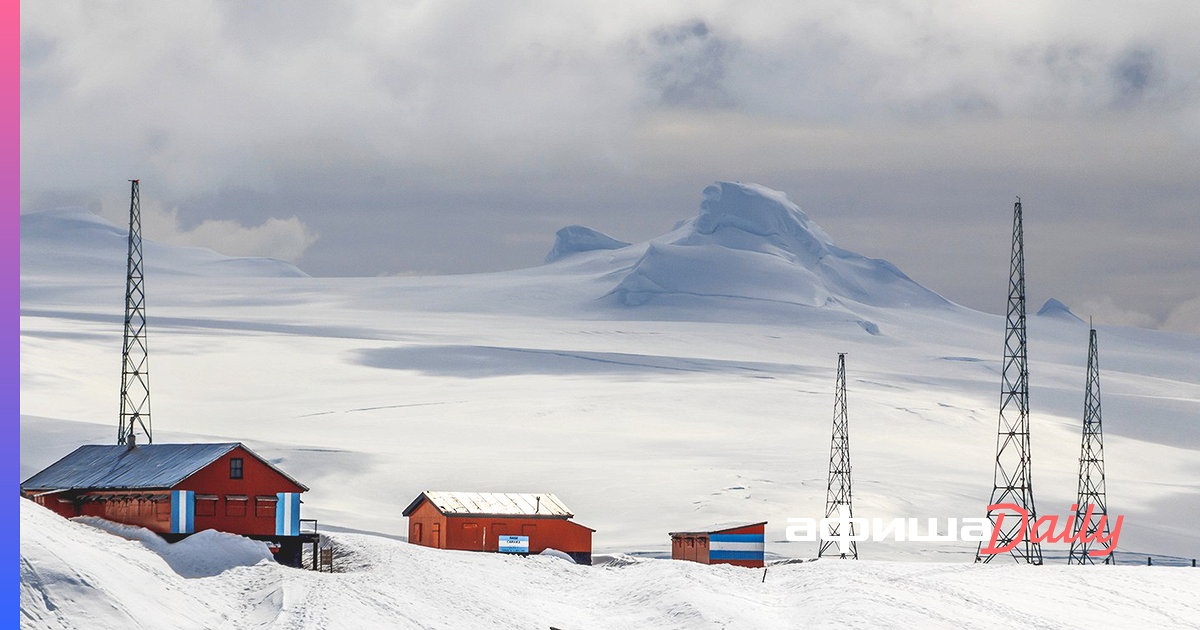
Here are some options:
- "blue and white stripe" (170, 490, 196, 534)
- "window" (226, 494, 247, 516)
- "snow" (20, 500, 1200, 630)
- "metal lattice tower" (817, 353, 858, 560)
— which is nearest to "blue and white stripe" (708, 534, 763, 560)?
"snow" (20, 500, 1200, 630)

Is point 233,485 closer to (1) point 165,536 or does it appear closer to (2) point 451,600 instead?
(1) point 165,536

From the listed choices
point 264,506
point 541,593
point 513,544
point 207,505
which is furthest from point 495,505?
point 207,505

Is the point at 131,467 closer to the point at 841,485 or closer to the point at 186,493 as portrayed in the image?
the point at 186,493

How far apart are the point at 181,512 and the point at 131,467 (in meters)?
5.46

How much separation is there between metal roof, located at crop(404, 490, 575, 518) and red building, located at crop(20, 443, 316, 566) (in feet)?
52.5

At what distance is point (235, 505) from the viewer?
57062mm

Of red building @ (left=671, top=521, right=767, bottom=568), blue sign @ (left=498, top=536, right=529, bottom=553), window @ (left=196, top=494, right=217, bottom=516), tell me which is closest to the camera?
window @ (left=196, top=494, right=217, bottom=516)

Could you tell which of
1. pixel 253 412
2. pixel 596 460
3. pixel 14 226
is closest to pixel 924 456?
pixel 596 460

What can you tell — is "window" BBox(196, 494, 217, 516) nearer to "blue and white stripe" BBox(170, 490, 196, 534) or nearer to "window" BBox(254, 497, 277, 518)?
"blue and white stripe" BBox(170, 490, 196, 534)

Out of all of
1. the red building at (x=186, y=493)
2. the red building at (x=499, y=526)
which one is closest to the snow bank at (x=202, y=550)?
the red building at (x=186, y=493)

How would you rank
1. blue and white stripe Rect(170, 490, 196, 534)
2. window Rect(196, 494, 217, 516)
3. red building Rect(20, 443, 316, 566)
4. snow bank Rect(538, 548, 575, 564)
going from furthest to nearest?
snow bank Rect(538, 548, 575, 564), window Rect(196, 494, 217, 516), red building Rect(20, 443, 316, 566), blue and white stripe Rect(170, 490, 196, 534)

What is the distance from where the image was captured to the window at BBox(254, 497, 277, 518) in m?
57.8

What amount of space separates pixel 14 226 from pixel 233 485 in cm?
3726

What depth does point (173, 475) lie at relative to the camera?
55.3 m
